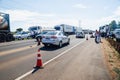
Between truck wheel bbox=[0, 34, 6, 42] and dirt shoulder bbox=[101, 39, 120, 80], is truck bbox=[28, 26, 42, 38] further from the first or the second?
dirt shoulder bbox=[101, 39, 120, 80]

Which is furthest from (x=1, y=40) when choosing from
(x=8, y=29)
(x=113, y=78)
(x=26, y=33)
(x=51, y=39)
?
(x=113, y=78)

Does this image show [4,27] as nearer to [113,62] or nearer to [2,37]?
[2,37]

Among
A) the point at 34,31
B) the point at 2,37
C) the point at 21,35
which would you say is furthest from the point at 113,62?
the point at 21,35

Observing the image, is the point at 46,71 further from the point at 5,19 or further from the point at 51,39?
the point at 5,19

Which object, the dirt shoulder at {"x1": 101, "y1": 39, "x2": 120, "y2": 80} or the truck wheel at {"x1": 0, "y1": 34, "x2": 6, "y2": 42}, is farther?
the truck wheel at {"x1": 0, "y1": 34, "x2": 6, "y2": 42}

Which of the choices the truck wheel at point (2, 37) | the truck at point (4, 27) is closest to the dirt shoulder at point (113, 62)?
the truck at point (4, 27)

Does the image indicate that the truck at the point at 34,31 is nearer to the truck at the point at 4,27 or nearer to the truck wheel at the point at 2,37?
the truck at the point at 4,27

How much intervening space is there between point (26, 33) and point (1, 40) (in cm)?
1173

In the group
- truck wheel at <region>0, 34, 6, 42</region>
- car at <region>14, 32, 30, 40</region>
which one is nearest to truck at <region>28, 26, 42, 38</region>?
car at <region>14, 32, 30, 40</region>

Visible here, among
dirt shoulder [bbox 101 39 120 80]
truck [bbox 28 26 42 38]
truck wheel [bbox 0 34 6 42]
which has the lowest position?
dirt shoulder [bbox 101 39 120 80]

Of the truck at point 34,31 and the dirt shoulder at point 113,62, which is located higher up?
the truck at point 34,31

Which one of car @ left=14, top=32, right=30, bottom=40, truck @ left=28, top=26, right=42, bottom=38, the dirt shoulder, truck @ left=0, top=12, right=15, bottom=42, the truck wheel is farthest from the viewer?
truck @ left=28, top=26, right=42, bottom=38

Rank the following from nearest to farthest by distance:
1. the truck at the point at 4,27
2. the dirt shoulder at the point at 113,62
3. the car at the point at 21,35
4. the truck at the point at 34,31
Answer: the dirt shoulder at the point at 113,62 → the truck at the point at 4,27 → the car at the point at 21,35 → the truck at the point at 34,31

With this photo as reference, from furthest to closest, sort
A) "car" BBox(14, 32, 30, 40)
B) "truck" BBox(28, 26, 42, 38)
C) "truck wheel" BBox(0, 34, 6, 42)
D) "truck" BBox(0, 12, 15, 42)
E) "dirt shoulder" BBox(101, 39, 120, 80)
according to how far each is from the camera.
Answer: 1. "truck" BBox(28, 26, 42, 38)
2. "car" BBox(14, 32, 30, 40)
3. "truck wheel" BBox(0, 34, 6, 42)
4. "truck" BBox(0, 12, 15, 42)
5. "dirt shoulder" BBox(101, 39, 120, 80)
